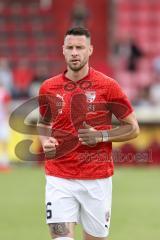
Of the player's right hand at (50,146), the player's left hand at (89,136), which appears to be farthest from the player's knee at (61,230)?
the player's left hand at (89,136)

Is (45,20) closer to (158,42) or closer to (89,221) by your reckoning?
(158,42)

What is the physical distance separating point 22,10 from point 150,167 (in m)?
7.67

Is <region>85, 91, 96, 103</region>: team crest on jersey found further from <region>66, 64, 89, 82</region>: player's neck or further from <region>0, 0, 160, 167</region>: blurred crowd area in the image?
<region>0, 0, 160, 167</region>: blurred crowd area

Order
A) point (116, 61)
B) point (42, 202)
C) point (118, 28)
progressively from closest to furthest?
point (42, 202), point (116, 61), point (118, 28)

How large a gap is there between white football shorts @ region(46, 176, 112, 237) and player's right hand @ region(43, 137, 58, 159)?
0.26 metres

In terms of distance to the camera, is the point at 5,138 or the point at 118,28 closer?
the point at 5,138

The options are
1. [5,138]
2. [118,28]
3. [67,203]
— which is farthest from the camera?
[118,28]

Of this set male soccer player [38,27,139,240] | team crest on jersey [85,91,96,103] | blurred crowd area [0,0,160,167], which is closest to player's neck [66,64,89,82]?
male soccer player [38,27,139,240]

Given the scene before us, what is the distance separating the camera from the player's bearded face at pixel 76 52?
8.41 m

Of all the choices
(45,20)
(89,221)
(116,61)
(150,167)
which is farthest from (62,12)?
(89,221)

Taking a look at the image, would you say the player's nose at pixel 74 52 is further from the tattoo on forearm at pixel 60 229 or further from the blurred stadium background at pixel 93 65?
the blurred stadium background at pixel 93 65

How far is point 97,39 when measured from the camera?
2841 cm

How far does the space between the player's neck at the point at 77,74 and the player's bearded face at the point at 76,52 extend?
0.18 feet

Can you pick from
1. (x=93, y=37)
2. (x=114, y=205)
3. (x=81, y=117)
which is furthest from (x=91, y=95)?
(x=93, y=37)
